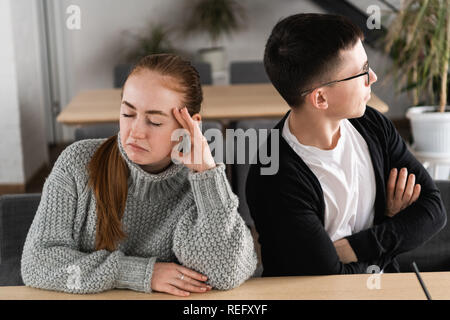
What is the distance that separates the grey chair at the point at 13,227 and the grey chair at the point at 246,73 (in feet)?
8.51

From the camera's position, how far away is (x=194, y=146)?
1241mm

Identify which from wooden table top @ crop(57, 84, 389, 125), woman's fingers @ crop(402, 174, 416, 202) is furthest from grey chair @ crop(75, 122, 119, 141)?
woman's fingers @ crop(402, 174, 416, 202)

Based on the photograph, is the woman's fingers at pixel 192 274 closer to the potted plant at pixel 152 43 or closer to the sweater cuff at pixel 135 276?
the sweater cuff at pixel 135 276

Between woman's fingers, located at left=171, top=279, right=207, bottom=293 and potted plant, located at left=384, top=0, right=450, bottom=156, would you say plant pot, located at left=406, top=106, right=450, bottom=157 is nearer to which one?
potted plant, located at left=384, top=0, right=450, bottom=156

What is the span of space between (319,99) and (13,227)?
92cm

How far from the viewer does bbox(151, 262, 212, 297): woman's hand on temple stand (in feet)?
Result: 3.98

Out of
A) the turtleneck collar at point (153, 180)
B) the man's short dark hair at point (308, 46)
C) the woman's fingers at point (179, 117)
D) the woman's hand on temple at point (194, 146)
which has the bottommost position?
the turtleneck collar at point (153, 180)

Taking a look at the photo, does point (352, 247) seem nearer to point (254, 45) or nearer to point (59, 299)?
point (59, 299)

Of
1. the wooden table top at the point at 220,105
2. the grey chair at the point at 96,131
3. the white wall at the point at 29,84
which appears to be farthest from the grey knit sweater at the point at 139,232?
the white wall at the point at 29,84

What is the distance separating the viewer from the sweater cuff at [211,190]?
4.07 ft

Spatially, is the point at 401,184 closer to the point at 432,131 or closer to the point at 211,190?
the point at 211,190

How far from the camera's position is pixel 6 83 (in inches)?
153

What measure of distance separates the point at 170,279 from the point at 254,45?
490 cm
